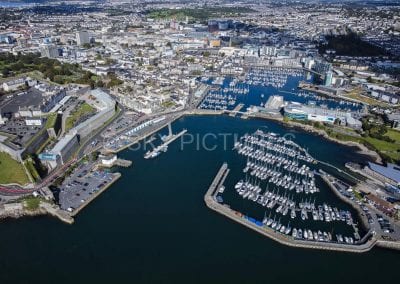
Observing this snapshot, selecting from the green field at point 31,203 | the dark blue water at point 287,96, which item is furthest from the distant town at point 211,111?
the dark blue water at point 287,96

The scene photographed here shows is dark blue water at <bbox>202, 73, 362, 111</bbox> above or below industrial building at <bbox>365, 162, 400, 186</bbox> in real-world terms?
below

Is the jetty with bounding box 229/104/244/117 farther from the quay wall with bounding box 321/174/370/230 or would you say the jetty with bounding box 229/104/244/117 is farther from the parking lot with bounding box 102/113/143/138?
the quay wall with bounding box 321/174/370/230

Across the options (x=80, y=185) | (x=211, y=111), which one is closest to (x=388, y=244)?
(x=80, y=185)

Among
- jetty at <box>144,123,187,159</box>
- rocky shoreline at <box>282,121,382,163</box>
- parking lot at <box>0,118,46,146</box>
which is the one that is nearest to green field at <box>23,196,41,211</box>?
parking lot at <box>0,118,46,146</box>

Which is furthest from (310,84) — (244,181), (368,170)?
(244,181)

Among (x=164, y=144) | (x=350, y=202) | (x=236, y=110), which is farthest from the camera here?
(x=236, y=110)

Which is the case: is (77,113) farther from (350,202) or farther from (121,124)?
(350,202)
